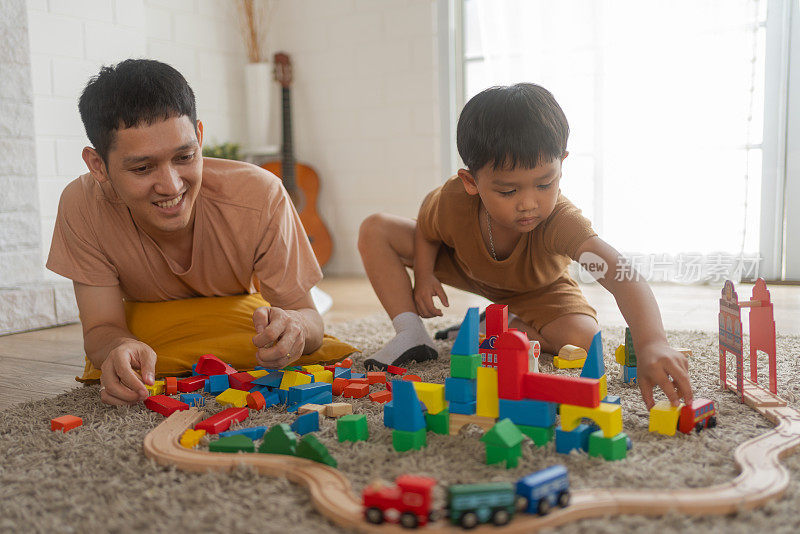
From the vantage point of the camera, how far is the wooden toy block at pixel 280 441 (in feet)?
2.83

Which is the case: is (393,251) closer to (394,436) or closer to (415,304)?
(415,304)

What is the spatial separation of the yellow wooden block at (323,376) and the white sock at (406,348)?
0.16 meters

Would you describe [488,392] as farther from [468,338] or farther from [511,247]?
[511,247]

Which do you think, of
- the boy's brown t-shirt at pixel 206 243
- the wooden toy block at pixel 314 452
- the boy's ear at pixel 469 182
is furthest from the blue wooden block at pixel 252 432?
the boy's ear at pixel 469 182

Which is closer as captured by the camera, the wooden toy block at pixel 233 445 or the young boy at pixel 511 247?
the wooden toy block at pixel 233 445

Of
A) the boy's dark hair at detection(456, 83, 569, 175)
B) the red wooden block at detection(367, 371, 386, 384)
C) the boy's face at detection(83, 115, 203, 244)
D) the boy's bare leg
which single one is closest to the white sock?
the boy's bare leg

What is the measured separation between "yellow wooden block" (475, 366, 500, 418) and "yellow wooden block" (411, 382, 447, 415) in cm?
6

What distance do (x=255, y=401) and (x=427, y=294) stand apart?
0.52 m

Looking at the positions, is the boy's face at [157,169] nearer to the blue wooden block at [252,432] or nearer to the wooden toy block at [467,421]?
the blue wooden block at [252,432]

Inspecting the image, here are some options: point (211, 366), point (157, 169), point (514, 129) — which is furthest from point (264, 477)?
point (514, 129)

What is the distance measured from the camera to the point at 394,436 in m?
0.90

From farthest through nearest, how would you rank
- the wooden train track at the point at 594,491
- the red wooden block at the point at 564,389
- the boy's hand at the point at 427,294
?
1. the boy's hand at the point at 427,294
2. the red wooden block at the point at 564,389
3. the wooden train track at the point at 594,491

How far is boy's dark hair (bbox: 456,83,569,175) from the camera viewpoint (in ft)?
4.02

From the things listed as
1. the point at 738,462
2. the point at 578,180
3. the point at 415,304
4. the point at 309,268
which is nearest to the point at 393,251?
the point at 415,304
